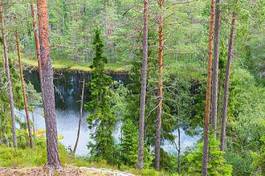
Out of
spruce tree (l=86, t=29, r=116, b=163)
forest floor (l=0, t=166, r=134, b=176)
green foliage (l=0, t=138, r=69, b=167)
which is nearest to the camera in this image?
forest floor (l=0, t=166, r=134, b=176)

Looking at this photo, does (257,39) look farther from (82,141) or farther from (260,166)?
(260,166)

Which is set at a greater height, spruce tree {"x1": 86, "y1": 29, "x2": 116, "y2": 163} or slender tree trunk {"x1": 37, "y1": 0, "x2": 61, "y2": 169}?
slender tree trunk {"x1": 37, "y1": 0, "x2": 61, "y2": 169}

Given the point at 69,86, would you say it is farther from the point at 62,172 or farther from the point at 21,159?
the point at 62,172

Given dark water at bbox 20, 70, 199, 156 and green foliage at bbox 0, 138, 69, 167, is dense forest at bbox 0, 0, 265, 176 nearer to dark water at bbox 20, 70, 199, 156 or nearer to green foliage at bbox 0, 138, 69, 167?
green foliage at bbox 0, 138, 69, 167

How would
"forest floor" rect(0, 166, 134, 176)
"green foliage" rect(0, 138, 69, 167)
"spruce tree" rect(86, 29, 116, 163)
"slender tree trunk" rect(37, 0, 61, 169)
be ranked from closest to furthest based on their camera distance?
"slender tree trunk" rect(37, 0, 61, 169) → "forest floor" rect(0, 166, 134, 176) → "green foliage" rect(0, 138, 69, 167) → "spruce tree" rect(86, 29, 116, 163)

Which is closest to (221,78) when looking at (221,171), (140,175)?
(221,171)

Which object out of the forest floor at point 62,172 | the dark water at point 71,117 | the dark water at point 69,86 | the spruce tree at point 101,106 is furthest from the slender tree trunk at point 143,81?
the dark water at point 69,86

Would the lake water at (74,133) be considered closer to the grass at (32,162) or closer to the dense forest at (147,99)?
the dense forest at (147,99)

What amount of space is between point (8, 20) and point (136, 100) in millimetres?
8676

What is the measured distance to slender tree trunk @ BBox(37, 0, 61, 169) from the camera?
10312 mm

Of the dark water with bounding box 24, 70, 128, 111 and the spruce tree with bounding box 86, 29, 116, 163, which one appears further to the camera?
the dark water with bounding box 24, 70, 128, 111

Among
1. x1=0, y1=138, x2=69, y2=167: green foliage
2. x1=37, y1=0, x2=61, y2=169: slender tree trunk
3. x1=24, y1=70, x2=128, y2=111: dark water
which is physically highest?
x1=37, y1=0, x2=61, y2=169: slender tree trunk

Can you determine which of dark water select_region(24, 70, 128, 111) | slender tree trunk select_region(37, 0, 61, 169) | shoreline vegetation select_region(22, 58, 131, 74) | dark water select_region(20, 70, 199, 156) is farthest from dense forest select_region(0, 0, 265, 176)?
shoreline vegetation select_region(22, 58, 131, 74)

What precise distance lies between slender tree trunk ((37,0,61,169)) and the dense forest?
3 centimetres
